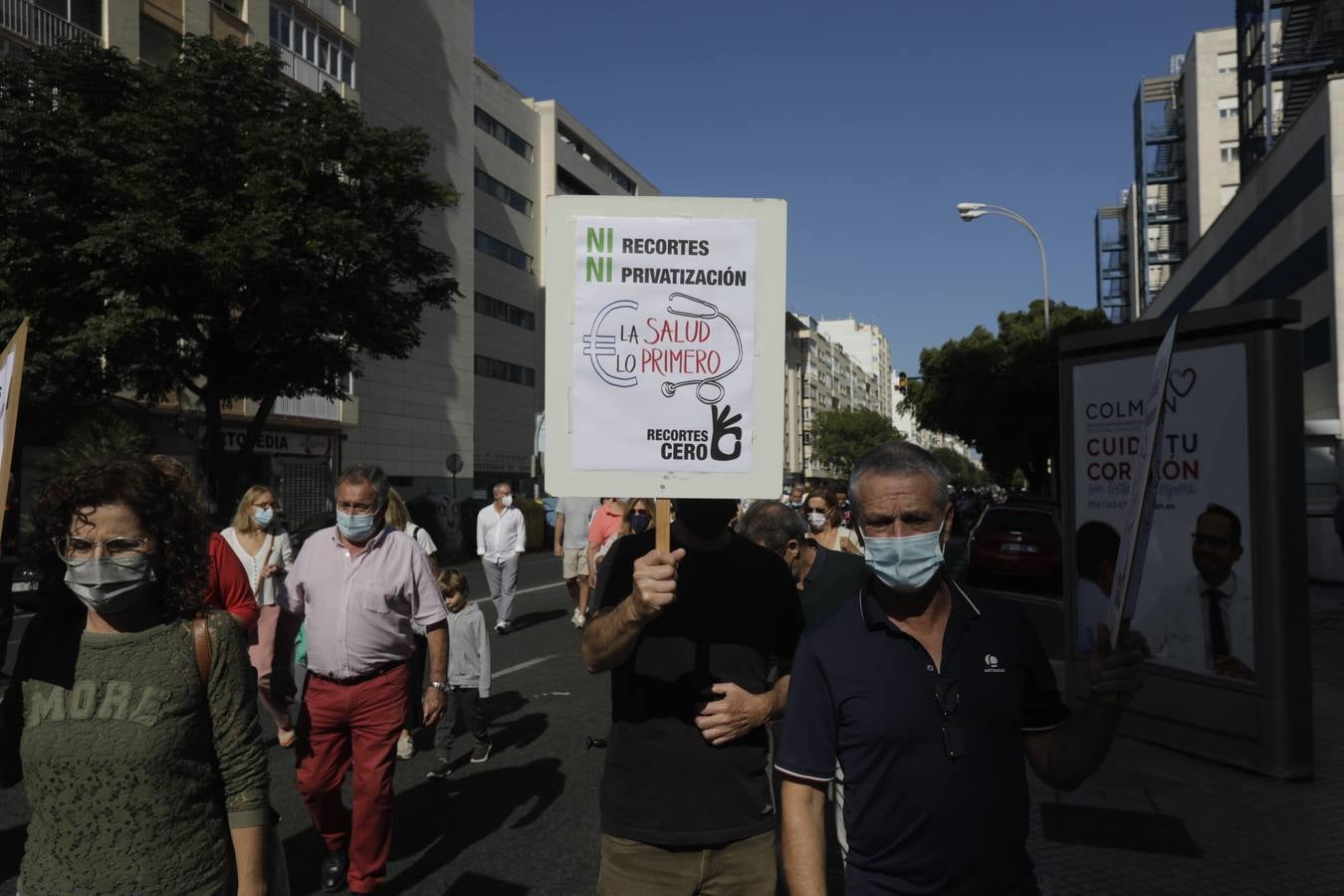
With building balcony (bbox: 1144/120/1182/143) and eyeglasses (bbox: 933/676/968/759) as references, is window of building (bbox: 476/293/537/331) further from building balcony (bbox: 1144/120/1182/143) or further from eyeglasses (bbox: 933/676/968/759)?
building balcony (bbox: 1144/120/1182/143)

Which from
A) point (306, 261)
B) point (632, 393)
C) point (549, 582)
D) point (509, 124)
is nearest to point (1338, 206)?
point (549, 582)

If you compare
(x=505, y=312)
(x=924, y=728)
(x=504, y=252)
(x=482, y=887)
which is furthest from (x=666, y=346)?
(x=504, y=252)

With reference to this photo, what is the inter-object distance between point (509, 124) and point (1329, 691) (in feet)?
151

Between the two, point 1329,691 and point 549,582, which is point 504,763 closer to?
point 1329,691

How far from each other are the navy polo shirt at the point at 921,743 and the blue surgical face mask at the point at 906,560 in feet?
0.30

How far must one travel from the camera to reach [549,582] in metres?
18.7

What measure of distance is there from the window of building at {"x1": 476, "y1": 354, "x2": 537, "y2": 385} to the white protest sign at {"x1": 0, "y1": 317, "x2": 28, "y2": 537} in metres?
44.3

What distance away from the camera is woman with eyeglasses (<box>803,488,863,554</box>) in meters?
9.38

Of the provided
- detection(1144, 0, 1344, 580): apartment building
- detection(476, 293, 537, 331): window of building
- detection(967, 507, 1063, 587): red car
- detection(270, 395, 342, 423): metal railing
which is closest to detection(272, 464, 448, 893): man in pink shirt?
detection(1144, 0, 1344, 580): apartment building

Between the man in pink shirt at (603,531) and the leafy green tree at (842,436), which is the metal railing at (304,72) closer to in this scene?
the man in pink shirt at (603,531)

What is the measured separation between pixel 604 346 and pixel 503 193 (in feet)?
156

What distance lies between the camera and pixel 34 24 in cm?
2248

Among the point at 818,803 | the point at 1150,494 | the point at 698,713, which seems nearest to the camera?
the point at 1150,494

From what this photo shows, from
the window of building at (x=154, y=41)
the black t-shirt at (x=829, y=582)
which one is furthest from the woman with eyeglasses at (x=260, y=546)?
the window of building at (x=154, y=41)
